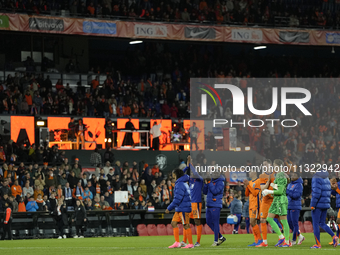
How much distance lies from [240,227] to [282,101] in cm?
1300

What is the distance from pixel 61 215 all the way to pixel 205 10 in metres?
18.5

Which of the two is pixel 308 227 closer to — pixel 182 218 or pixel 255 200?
pixel 255 200

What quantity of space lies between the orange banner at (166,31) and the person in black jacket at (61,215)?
11352 mm

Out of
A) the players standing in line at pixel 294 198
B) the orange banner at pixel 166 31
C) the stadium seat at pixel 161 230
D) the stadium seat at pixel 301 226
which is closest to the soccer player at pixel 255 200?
the players standing in line at pixel 294 198

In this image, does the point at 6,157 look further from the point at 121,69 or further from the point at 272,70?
the point at 272,70

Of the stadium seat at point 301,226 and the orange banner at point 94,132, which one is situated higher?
the orange banner at point 94,132

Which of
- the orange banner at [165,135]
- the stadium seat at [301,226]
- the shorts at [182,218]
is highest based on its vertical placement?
the orange banner at [165,135]

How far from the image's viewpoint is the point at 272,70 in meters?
41.3

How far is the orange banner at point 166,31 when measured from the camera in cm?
3077

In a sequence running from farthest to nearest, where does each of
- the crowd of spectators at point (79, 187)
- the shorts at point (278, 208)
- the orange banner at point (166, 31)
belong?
the orange banner at point (166, 31), the crowd of spectators at point (79, 187), the shorts at point (278, 208)

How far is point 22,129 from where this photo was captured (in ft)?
98.1

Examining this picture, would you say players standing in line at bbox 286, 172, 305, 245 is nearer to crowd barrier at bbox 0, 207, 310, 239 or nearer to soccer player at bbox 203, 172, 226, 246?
soccer player at bbox 203, 172, 226, 246

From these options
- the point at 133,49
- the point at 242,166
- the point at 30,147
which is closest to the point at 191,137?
the point at 242,166

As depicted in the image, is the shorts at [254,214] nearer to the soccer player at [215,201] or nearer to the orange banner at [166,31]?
the soccer player at [215,201]
